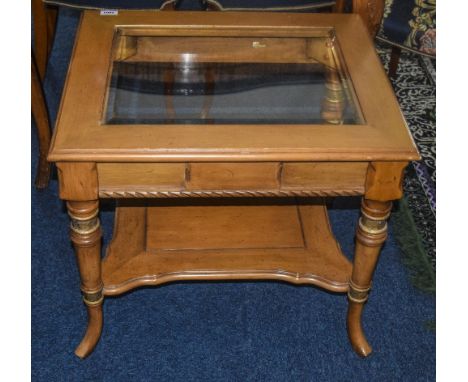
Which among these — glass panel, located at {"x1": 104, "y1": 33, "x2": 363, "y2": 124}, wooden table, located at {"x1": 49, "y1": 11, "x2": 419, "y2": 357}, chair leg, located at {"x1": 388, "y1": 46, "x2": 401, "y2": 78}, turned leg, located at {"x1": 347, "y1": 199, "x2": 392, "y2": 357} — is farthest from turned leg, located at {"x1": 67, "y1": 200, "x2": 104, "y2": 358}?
chair leg, located at {"x1": 388, "y1": 46, "x2": 401, "y2": 78}

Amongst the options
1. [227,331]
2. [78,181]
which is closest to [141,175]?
[78,181]

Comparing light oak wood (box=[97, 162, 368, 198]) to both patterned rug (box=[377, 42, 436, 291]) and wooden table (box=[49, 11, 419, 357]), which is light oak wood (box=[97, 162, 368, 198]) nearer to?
wooden table (box=[49, 11, 419, 357])

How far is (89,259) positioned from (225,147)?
44cm

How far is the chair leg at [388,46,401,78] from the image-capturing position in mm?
2684

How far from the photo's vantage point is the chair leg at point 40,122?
83.4 inches

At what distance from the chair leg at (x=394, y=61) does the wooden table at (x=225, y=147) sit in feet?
2.88

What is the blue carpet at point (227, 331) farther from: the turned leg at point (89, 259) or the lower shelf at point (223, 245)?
the lower shelf at point (223, 245)

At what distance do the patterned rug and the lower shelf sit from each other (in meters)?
0.35

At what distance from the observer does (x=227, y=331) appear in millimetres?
1862

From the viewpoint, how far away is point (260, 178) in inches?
56.7

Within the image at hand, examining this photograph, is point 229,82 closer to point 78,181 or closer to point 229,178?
point 229,178

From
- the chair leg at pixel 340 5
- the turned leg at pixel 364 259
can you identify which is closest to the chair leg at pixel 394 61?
the chair leg at pixel 340 5

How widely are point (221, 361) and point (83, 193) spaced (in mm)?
633

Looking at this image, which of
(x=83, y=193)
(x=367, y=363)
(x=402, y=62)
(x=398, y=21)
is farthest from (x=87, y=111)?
(x=402, y=62)
